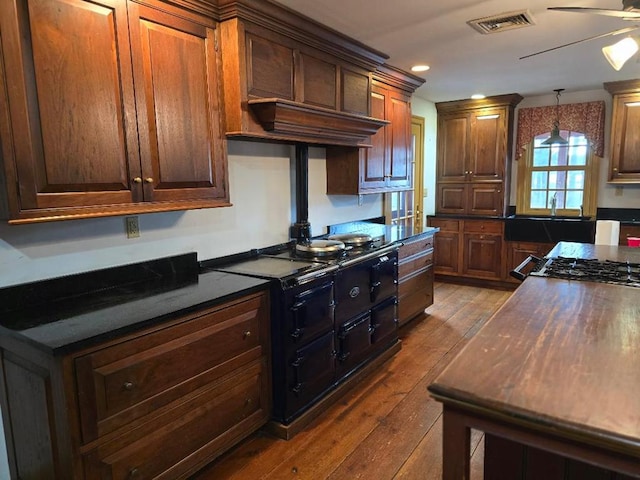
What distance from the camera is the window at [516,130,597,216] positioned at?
5.17 metres

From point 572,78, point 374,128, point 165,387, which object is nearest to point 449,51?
point 374,128

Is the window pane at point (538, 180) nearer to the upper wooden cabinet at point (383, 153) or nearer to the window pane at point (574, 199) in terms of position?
the window pane at point (574, 199)

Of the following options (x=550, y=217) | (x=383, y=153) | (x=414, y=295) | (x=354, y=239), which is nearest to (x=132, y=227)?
(x=354, y=239)

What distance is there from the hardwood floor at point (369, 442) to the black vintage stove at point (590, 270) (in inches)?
38.7

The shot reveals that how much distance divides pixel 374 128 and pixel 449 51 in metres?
0.82

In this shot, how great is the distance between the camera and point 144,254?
7.40ft

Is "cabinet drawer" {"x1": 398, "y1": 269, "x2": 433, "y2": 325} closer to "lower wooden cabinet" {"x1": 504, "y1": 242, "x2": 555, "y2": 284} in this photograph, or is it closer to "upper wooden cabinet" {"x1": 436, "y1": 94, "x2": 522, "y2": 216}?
"lower wooden cabinet" {"x1": 504, "y1": 242, "x2": 555, "y2": 284}

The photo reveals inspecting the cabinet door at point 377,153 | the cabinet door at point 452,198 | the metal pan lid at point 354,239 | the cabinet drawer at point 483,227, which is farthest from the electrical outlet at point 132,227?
the cabinet door at point 452,198

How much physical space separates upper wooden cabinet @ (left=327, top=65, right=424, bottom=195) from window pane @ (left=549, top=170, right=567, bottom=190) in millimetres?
2229

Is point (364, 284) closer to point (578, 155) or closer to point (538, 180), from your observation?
point (538, 180)

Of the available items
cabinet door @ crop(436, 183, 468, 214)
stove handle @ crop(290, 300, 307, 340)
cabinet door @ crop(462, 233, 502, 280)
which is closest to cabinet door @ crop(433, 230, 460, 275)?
cabinet door @ crop(462, 233, 502, 280)

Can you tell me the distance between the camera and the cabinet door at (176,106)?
1.90 metres

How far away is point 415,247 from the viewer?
12.7 feet

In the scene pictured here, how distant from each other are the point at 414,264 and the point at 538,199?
103 inches
